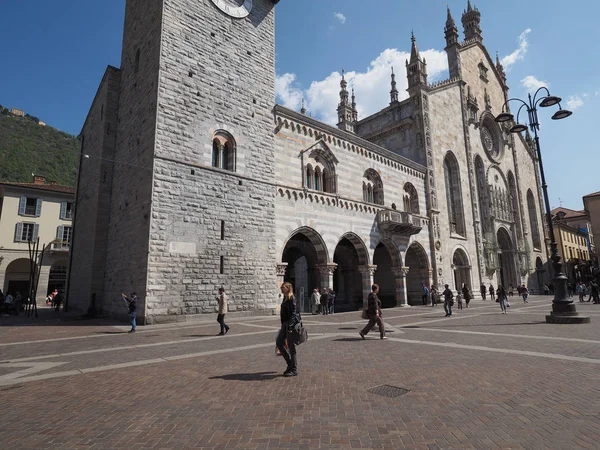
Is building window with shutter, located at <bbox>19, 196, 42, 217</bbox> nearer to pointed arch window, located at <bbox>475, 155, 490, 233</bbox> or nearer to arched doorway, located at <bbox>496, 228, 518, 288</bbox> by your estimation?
pointed arch window, located at <bbox>475, 155, 490, 233</bbox>

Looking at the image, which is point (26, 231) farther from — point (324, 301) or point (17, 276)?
point (324, 301)

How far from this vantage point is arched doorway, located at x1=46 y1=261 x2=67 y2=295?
3669cm

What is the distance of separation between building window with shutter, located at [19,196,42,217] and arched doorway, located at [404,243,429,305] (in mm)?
35762

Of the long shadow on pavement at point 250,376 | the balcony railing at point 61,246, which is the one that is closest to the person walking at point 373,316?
the long shadow on pavement at point 250,376

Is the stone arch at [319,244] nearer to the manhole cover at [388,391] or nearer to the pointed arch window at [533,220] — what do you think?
the manhole cover at [388,391]

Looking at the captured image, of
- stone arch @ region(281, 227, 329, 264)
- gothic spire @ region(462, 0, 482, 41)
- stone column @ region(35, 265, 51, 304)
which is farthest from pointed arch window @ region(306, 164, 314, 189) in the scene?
gothic spire @ region(462, 0, 482, 41)

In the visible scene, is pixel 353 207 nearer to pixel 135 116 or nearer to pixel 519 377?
pixel 135 116

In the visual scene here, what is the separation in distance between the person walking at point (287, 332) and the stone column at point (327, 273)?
14.5 m

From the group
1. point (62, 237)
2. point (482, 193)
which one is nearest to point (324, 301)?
point (482, 193)

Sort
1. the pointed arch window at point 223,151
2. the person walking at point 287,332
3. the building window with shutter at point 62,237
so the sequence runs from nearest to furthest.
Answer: the person walking at point 287,332, the pointed arch window at point 223,151, the building window with shutter at point 62,237

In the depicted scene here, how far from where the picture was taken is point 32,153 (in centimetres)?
7450

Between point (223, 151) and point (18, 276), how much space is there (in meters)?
31.4

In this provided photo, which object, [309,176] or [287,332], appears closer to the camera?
[287,332]

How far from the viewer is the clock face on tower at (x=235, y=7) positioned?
1969 centimetres
